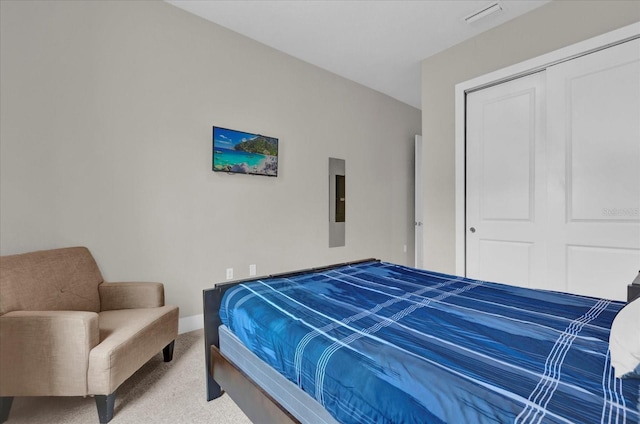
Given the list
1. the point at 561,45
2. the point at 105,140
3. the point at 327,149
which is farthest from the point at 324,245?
the point at 561,45

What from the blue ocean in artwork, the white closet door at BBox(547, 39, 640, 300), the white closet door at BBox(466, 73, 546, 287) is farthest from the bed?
the blue ocean in artwork

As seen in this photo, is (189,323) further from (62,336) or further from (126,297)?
(62,336)

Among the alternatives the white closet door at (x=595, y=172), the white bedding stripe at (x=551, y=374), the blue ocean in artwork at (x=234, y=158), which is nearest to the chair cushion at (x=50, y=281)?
the blue ocean in artwork at (x=234, y=158)

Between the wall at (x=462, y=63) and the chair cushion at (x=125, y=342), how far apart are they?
2.56 metres

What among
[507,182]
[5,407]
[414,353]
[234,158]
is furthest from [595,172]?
[5,407]

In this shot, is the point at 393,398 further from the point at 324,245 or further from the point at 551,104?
the point at 324,245

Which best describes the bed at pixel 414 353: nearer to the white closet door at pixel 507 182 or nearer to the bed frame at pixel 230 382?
the bed frame at pixel 230 382

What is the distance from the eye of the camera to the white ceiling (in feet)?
8.42

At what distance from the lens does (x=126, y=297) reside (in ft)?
6.79

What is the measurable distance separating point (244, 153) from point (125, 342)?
1.91m

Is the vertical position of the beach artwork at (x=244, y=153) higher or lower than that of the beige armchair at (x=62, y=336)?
higher

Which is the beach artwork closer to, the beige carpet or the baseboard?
the baseboard

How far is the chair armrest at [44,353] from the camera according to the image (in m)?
1.43

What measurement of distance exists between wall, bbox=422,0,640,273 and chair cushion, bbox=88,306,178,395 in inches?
101
